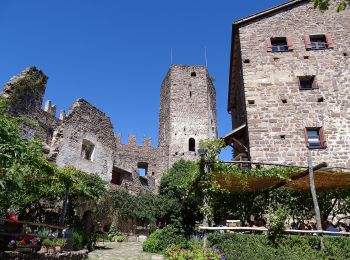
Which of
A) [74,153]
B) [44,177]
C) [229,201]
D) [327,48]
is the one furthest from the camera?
[74,153]

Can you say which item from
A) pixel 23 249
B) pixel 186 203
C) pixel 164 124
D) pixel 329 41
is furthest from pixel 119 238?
pixel 164 124

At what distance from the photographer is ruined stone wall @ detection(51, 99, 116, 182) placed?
56.2ft

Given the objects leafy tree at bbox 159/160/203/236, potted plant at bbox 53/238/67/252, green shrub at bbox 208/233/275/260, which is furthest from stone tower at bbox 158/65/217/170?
green shrub at bbox 208/233/275/260

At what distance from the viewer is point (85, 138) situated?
18.7m

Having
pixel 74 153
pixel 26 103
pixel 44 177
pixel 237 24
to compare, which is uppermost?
pixel 237 24

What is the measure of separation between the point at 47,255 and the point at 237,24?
12386mm

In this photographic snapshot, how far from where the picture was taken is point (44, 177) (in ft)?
27.9

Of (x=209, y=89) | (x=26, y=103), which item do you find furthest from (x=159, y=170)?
(x=26, y=103)

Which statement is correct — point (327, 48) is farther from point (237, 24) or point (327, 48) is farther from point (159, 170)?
point (159, 170)

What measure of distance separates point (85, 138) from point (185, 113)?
1313cm

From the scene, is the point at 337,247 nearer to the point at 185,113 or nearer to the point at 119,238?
the point at 119,238

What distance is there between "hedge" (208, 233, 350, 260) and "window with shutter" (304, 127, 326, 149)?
5678mm

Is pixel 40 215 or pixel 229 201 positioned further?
pixel 40 215

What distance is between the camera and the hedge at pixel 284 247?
6253 millimetres
